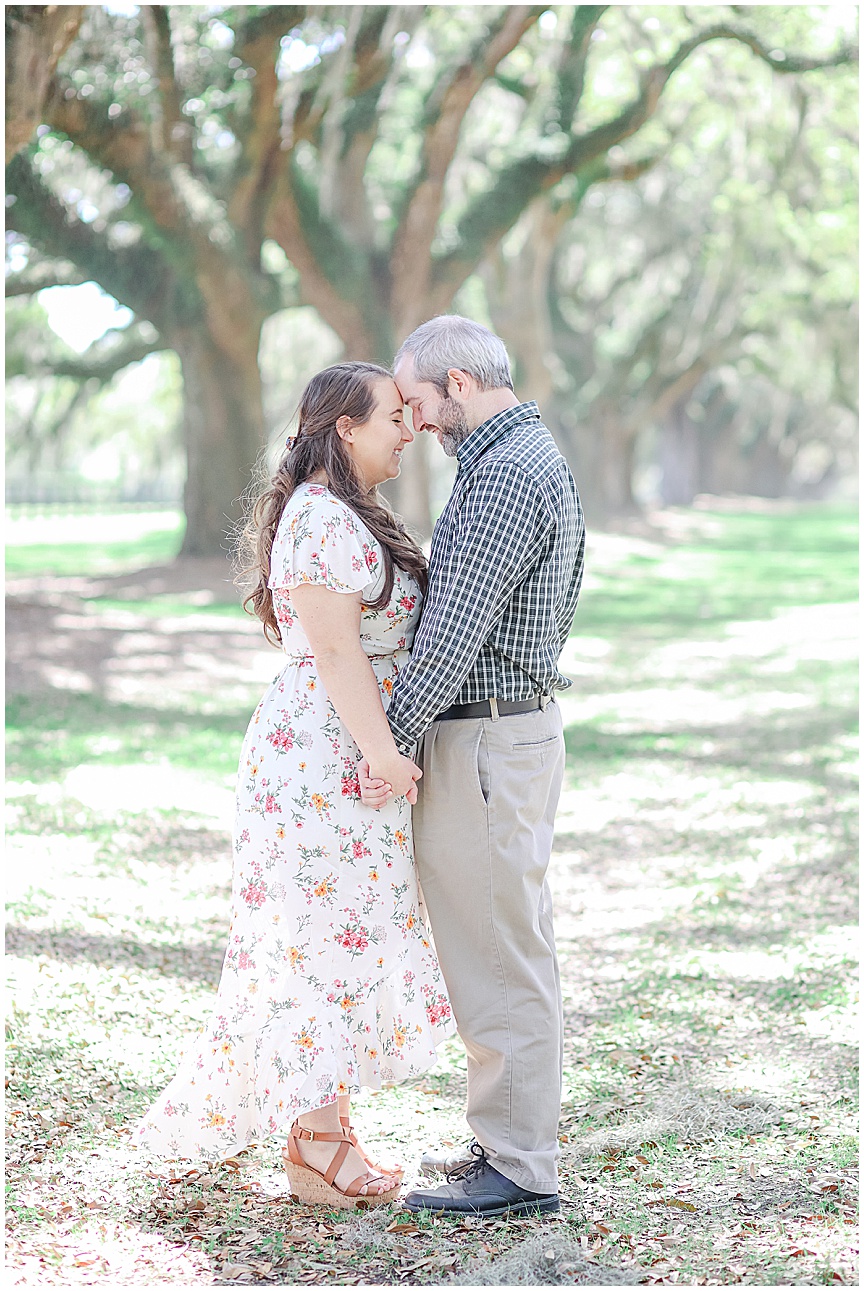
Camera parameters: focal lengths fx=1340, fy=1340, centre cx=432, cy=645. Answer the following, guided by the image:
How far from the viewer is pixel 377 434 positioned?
3.35 m

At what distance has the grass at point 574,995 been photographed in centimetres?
326

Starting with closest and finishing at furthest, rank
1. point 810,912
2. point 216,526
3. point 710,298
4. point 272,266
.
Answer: point 810,912 < point 216,526 < point 272,266 < point 710,298

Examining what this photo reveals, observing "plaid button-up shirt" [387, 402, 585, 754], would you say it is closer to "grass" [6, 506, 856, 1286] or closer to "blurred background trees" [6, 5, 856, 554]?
"blurred background trees" [6, 5, 856, 554]

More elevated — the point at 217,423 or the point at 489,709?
the point at 217,423

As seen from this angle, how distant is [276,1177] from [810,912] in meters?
3.23

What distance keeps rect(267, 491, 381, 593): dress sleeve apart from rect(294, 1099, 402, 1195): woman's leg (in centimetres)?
134

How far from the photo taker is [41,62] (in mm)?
6094

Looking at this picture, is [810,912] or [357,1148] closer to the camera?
[357,1148]

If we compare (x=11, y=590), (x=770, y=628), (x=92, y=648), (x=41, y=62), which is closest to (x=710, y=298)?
(x=770, y=628)

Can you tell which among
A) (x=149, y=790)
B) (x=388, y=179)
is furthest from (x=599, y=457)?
(x=149, y=790)

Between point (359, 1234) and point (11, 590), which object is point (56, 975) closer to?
point (359, 1234)

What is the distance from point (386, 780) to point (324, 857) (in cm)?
26

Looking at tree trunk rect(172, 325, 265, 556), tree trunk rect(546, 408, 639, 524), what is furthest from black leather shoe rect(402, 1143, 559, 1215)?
tree trunk rect(546, 408, 639, 524)

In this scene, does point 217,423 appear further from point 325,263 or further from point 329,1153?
point 329,1153
